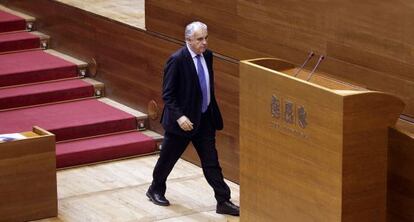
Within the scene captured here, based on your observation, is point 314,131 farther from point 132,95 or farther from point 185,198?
point 132,95

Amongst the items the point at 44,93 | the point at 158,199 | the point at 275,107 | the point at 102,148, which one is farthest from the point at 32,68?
the point at 275,107

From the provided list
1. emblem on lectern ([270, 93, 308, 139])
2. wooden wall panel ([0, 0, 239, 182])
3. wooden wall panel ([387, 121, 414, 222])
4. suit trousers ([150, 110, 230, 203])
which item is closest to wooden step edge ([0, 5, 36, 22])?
wooden wall panel ([0, 0, 239, 182])

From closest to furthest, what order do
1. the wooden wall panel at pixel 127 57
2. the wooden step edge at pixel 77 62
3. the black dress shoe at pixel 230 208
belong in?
1. the black dress shoe at pixel 230 208
2. the wooden wall panel at pixel 127 57
3. the wooden step edge at pixel 77 62

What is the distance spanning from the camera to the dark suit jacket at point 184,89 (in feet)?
13.8

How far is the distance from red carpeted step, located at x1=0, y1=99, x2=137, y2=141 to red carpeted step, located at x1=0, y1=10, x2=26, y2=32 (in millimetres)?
777

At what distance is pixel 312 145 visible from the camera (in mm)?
3391

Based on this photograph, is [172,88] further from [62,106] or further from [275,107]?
[62,106]

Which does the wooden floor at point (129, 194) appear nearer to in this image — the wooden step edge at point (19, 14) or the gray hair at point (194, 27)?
the gray hair at point (194, 27)

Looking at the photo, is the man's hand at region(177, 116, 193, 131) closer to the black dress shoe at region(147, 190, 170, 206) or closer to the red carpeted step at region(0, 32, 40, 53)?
the black dress shoe at region(147, 190, 170, 206)

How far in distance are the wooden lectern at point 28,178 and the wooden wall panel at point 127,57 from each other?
0.84 m

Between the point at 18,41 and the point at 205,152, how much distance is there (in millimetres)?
2009

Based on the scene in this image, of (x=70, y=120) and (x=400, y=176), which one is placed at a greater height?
(x=400, y=176)

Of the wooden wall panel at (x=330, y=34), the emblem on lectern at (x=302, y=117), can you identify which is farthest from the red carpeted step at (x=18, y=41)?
the emblem on lectern at (x=302, y=117)

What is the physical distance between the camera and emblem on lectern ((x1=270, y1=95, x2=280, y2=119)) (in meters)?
3.52
